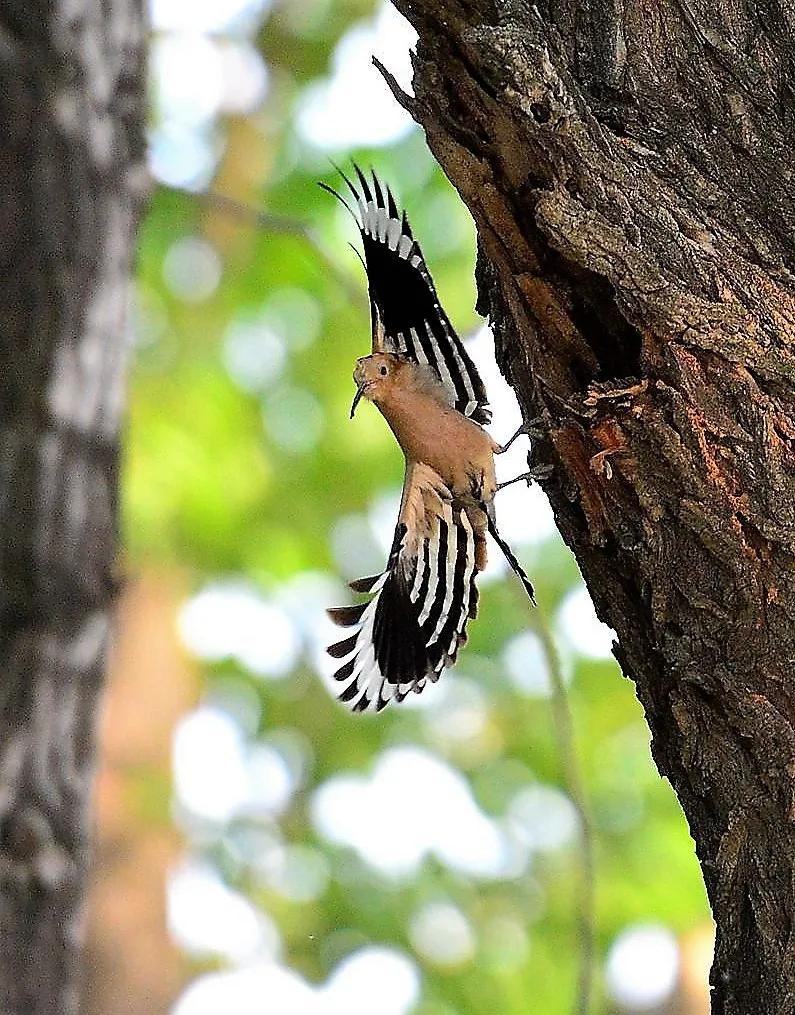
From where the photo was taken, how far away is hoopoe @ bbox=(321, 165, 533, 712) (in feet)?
5.81

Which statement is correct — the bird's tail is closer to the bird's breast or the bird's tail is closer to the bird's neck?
the bird's breast

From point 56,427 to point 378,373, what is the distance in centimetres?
72

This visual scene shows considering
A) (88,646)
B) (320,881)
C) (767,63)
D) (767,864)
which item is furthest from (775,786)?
(320,881)

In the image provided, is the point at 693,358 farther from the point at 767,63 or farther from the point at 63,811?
the point at 63,811

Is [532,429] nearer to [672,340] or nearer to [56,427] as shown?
[672,340]

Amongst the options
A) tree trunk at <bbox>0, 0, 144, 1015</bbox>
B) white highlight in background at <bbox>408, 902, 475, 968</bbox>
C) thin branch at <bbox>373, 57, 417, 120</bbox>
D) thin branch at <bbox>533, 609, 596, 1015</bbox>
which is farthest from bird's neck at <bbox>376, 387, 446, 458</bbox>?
white highlight in background at <bbox>408, 902, 475, 968</bbox>

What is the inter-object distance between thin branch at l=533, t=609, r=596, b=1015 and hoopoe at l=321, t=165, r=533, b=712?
1.23 ft

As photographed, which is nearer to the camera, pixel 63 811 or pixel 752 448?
pixel 752 448

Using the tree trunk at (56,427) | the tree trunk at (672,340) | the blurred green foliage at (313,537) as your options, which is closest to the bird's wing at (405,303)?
the tree trunk at (672,340)

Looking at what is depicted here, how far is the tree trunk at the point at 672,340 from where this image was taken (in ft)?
4.30

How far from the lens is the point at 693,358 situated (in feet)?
4.38

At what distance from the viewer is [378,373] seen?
6.16 ft

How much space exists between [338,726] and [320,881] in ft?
2.46

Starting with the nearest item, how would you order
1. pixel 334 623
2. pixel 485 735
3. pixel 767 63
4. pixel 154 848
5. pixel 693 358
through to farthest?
pixel 693 358 → pixel 767 63 → pixel 334 623 → pixel 154 848 → pixel 485 735
